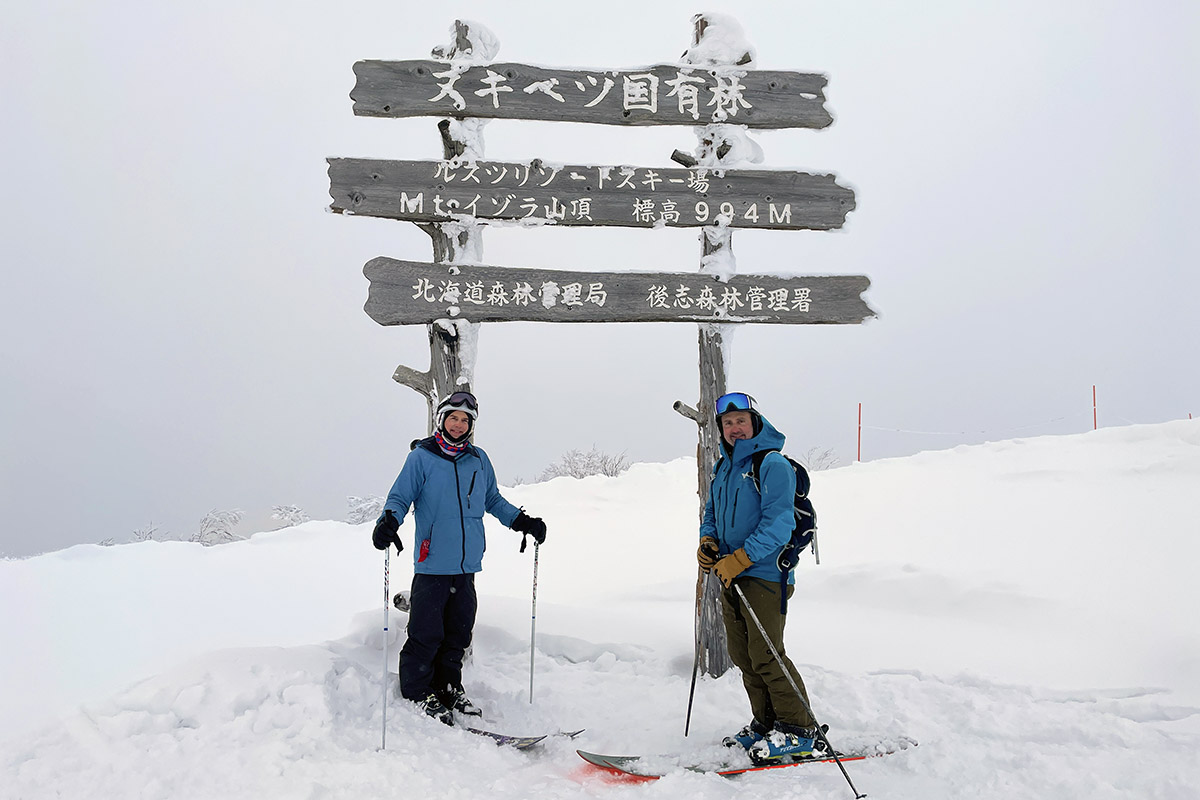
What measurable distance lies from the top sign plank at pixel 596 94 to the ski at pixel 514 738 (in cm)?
478

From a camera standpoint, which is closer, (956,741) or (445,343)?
(956,741)

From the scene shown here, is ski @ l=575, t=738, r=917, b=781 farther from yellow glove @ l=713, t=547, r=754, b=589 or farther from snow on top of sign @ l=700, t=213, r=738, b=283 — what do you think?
snow on top of sign @ l=700, t=213, r=738, b=283

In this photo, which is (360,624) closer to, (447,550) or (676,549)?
(447,550)

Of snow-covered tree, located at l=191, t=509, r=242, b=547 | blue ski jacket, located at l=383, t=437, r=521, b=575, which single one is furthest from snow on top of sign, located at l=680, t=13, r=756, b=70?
snow-covered tree, located at l=191, t=509, r=242, b=547

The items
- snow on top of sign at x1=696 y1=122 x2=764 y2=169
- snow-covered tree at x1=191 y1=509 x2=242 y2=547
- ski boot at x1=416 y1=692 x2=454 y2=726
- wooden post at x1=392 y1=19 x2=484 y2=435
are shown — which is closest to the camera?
ski boot at x1=416 y1=692 x2=454 y2=726

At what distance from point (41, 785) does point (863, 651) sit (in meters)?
5.94

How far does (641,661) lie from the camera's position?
6.08 metres

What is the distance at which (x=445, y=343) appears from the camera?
5.75m

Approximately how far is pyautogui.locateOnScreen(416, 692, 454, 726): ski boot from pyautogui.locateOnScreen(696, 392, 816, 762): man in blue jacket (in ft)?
6.07

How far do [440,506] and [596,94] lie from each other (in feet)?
12.2

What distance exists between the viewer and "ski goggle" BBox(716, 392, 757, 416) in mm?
4410

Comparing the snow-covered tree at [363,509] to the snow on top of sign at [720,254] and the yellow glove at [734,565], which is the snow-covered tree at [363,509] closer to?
the snow on top of sign at [720,254]

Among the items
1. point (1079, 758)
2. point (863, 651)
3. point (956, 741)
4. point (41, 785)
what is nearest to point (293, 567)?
point (41, 785)

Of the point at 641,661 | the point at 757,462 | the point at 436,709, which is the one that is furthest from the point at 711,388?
the point at 436,709
